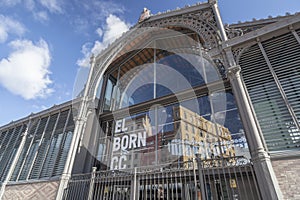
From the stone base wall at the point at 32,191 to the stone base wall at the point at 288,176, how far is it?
7.95 m

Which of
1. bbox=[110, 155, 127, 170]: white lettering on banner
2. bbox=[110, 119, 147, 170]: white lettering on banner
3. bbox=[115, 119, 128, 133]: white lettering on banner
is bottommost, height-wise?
bbox=[110, 155, 127, 170]: white lettering on banner

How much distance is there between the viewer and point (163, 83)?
9.63m

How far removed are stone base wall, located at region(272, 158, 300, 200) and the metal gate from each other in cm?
56

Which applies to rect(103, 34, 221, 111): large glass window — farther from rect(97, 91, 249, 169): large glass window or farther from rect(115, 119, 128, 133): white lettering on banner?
rect(115, 119, 128, 133): white lettering on banner

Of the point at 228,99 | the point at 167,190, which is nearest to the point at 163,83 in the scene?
the point at 228,99

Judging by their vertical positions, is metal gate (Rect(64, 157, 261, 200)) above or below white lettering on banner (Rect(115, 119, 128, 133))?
below

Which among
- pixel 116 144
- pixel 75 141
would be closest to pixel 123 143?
Result: pixel 116 144

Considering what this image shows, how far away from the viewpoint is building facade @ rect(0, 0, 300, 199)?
16.4ft

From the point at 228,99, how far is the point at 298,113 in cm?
226

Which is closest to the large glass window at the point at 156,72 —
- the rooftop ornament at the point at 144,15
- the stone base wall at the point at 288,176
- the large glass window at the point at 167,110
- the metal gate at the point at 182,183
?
the large glass window at the point at 167,110

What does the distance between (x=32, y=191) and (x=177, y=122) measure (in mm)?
7468

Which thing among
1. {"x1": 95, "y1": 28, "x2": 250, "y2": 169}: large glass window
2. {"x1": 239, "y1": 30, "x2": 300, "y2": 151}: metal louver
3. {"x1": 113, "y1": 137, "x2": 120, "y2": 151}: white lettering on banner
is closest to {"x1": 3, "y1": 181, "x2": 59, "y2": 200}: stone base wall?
{"x1": 95, "y1": 28, "x2": 250, "y2": 169}: large glass window

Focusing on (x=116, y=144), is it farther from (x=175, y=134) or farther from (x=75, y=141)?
(x=175, y=134)

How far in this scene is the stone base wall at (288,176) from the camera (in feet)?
13.2
